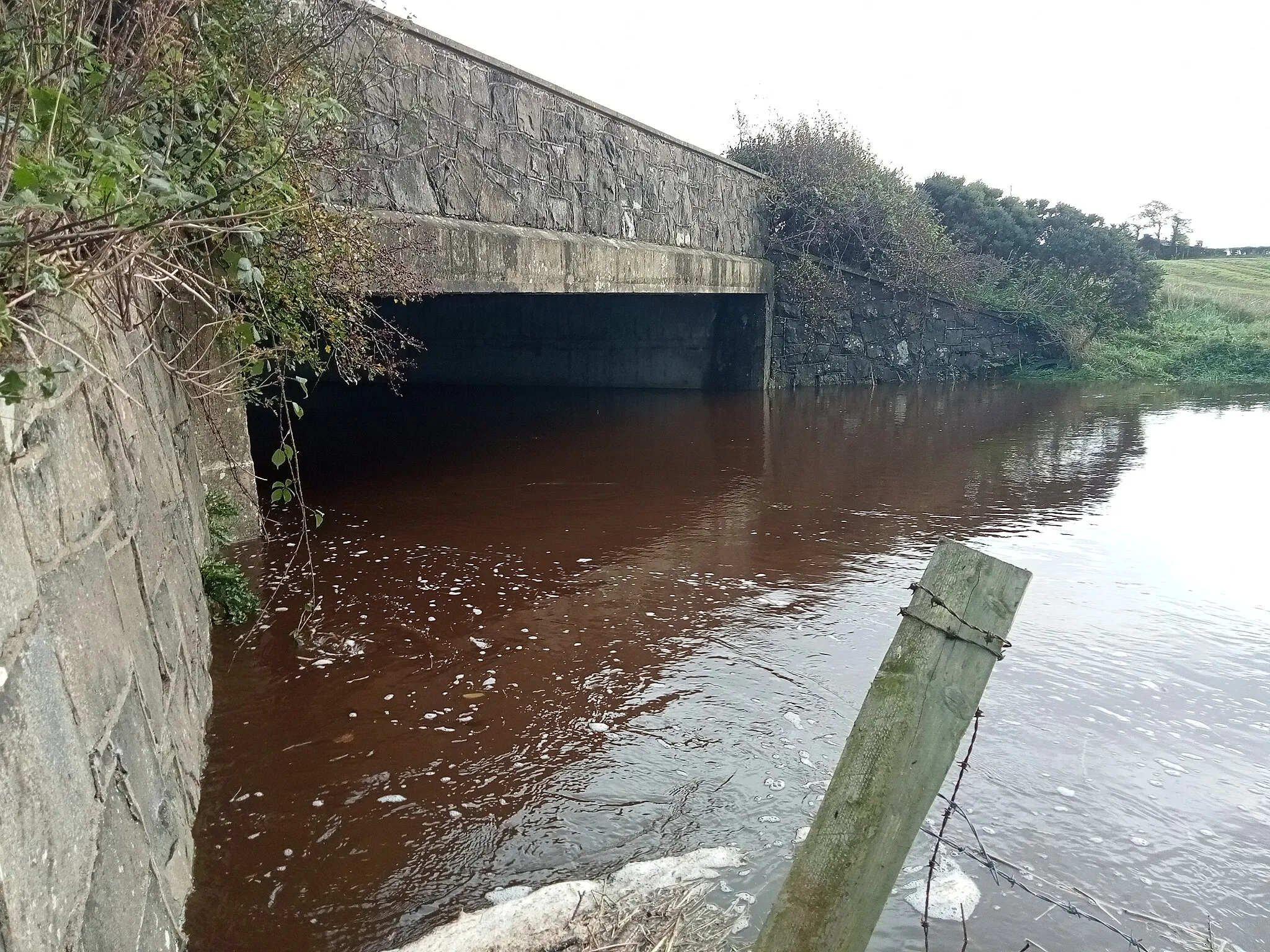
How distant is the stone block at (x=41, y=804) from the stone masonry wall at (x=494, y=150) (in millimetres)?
5242

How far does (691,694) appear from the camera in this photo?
14.1ft

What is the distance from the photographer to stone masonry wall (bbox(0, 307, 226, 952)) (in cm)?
155


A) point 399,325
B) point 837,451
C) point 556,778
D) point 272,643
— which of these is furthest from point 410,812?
point 399,325

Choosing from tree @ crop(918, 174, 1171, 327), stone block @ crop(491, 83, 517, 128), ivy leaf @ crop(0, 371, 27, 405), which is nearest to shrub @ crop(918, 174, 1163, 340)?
tree @ crop(918, 174, 1171, 327)

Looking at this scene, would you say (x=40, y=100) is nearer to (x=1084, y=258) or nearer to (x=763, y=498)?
(x=763, y=498)

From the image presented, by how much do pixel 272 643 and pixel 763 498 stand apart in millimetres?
4776

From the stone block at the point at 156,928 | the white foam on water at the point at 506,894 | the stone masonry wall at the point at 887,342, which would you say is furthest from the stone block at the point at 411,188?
the stone masonry wall at the point at 887,342

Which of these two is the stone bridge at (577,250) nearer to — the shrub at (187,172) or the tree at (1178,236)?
the shrub at (187,172)

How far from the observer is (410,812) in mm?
3246

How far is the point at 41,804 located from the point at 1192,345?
26.0 m

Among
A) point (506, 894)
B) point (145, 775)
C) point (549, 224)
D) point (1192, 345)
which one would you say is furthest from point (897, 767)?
point (1192, 345)

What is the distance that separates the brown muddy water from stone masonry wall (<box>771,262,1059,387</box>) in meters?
8.20

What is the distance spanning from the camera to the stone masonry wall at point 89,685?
155 cm

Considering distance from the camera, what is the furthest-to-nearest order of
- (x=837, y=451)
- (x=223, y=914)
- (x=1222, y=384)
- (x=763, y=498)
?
(x=1222, y=384) < (x=837, y=451) < (x=763, y=498) < (x=223, y=914)
